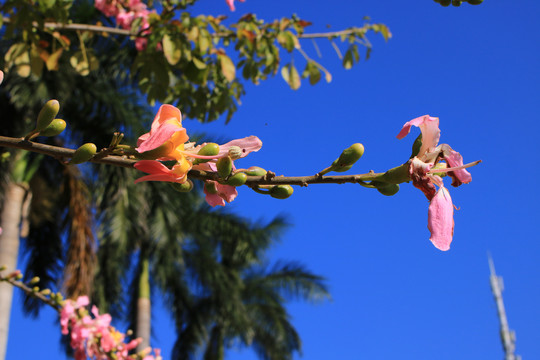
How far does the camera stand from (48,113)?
2.59 ft

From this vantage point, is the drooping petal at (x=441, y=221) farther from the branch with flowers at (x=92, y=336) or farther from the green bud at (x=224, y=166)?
the branch with flowers at (x=92, y=336)

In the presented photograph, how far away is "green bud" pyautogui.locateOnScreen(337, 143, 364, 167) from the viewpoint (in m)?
0.76

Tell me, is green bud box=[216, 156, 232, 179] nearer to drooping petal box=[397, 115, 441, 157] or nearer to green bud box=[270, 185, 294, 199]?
green bud box=[270, 185, 294, 199]

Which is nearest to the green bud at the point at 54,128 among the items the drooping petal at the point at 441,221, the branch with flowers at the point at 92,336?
the drooping petal at the point at 441,221

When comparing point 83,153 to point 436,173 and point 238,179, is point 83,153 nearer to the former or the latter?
point 238,179

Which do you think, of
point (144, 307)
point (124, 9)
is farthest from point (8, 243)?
point (124, 9)

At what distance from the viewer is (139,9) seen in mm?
3473

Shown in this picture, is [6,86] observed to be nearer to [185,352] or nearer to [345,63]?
[345,63]

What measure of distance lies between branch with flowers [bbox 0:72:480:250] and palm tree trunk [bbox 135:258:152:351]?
38.4ft

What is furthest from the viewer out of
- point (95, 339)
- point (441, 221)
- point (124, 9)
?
point (124, 9)

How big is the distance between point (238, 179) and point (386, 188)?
19 centimetres

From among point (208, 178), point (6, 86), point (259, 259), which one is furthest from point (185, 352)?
point (208, 178)

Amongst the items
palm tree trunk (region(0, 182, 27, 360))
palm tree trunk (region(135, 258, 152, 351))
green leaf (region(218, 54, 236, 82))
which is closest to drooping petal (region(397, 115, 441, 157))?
green leaf (region(218, 54, 236, 82))

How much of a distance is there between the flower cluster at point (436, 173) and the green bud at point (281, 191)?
6.3 inches
